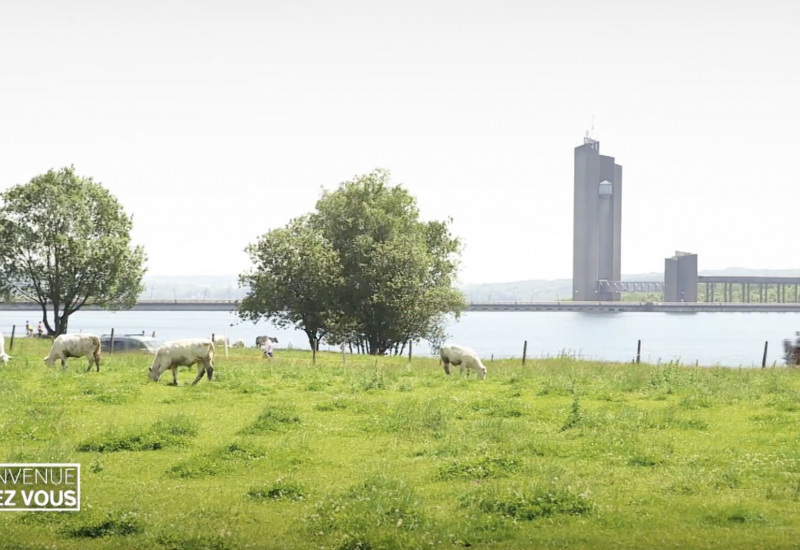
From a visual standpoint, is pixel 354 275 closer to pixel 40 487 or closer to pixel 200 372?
pixel 200 372

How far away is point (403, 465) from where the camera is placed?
15.9 metres

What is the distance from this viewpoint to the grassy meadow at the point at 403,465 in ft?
37.9

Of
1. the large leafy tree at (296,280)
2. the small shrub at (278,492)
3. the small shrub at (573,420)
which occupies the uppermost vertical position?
the large leafy tree at (296,280)

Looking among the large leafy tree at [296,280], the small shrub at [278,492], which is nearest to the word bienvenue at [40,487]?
the small shrub at [278,492]

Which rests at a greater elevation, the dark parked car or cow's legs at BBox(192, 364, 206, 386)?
cow's legs at BBox(192, 364, 206, 386)

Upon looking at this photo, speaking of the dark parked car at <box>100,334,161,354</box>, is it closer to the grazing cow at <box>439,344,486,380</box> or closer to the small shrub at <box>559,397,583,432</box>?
the grazing cow at <box>439,344,486,380</box>

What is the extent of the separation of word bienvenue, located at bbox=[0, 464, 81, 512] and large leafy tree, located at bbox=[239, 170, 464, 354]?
50.2 meters

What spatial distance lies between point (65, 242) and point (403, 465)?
178ft

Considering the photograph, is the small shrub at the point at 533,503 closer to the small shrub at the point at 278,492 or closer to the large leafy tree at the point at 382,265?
the small shrub at the point at 278,492

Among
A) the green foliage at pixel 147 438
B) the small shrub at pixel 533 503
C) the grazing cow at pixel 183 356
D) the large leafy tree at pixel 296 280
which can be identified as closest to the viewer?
the small shrub at pixel 533 503

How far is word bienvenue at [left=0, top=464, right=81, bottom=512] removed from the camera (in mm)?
12641

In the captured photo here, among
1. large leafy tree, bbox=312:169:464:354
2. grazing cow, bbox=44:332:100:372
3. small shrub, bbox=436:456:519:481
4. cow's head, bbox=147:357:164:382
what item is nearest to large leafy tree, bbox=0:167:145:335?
large leafy tree, bbox=312:169:464:354

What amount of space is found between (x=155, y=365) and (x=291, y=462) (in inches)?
570

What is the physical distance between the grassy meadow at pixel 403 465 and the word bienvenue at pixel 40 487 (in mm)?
223
